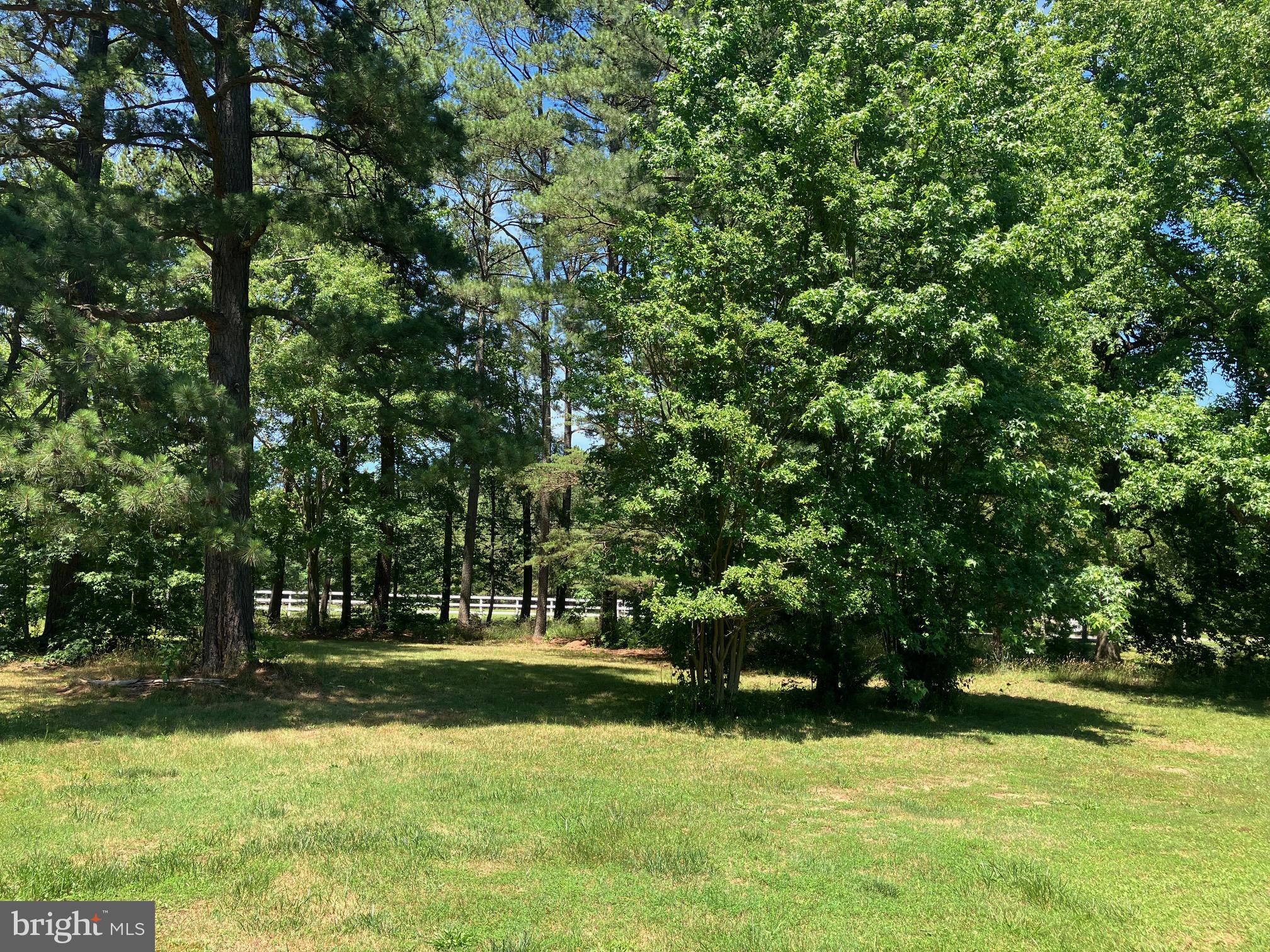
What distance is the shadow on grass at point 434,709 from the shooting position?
9820 mm

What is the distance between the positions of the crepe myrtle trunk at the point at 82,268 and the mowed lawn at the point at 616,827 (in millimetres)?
2991

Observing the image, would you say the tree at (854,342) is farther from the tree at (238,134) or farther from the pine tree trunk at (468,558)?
the pine tree trunk at (468,558)

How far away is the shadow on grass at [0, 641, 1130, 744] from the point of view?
9820 millimetres

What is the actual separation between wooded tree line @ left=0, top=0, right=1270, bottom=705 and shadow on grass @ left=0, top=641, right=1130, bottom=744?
2.96ft

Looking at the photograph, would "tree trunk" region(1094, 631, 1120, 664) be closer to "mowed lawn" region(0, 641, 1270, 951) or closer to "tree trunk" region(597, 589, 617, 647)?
"mowed lawn" region(0, 641, 1270, 951)

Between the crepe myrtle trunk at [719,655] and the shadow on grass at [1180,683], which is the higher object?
the crepe myrtle trunk at [719,655]

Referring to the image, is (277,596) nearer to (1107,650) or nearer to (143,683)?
(143,683)

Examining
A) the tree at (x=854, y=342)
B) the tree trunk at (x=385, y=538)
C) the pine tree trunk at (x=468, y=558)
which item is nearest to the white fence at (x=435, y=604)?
the tree trunk at (x=385, y=538)

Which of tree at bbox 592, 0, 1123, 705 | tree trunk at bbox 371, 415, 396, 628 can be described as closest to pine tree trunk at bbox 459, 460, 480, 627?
tree trunk at bbox 371, 415, 396, 628

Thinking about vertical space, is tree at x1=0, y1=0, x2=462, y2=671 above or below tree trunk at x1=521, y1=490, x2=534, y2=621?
above

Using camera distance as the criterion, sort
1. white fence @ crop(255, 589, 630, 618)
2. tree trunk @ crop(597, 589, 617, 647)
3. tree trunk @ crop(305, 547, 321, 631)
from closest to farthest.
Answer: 1. tree trunk @ crop(597, 589, 617, 647)
2. tree trunk @ crop(305, 547, 321, 631)
3. white fence @ crop(255, 589, 630, 618)

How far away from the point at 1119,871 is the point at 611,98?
75.1 ft

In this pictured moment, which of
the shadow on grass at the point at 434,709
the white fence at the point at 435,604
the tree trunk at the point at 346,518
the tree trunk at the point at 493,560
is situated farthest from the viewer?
the tree trunk at the point at 493,560

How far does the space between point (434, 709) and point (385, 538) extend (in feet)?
42.3
